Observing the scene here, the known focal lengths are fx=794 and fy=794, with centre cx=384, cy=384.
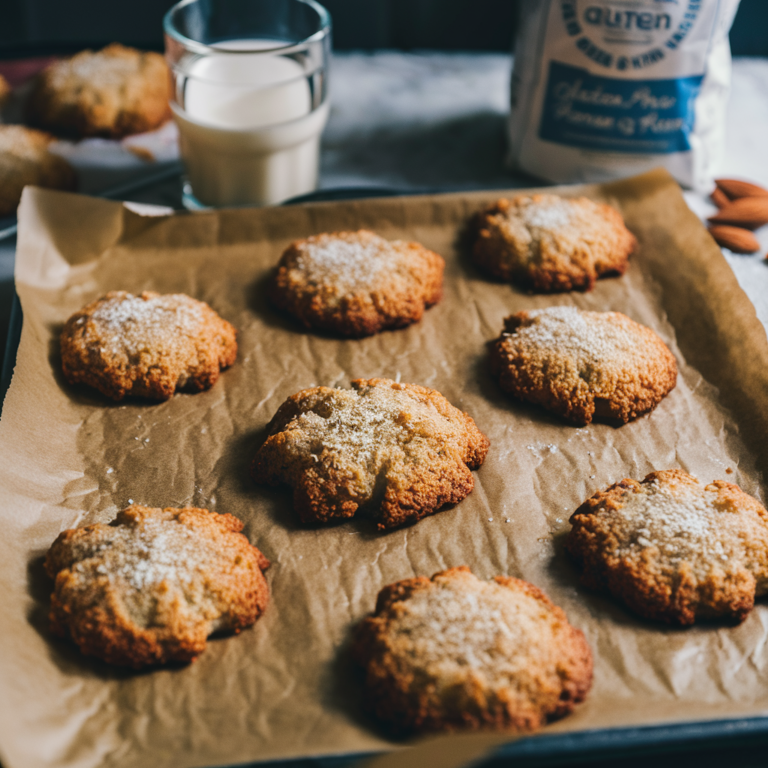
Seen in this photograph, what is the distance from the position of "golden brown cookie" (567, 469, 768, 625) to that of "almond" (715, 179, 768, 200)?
1.11 m

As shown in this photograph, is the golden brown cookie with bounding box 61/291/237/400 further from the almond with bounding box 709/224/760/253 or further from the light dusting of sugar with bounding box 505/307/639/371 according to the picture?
the almond with bounding box 709/224/760/253

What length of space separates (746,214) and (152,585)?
178cm

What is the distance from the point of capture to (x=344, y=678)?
1.20 metres

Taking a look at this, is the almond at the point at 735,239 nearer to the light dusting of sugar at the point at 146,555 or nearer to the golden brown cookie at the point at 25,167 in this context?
the light dusting of sugar at the point at 146,555

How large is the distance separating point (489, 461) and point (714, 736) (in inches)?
24.3

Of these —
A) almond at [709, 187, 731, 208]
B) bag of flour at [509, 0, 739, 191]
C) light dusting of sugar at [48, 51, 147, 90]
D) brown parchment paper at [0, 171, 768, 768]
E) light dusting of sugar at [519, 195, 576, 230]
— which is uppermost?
bag of flour at [509, 0, 739, 191]

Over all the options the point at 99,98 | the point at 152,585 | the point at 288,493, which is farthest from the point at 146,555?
the point at 99,98

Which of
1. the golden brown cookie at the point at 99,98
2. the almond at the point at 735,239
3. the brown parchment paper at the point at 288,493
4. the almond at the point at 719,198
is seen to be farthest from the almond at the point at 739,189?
the golden brown cookie at the point at 99,98

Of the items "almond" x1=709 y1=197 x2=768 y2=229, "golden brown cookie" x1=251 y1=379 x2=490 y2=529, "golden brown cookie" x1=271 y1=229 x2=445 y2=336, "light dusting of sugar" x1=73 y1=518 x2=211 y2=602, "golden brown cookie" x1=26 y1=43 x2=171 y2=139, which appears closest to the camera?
"light dusting of sugar" x1=73 y1=518 x2=211 y2=602

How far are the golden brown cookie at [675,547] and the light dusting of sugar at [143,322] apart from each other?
89 centimetres

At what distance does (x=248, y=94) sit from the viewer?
6.48 feet

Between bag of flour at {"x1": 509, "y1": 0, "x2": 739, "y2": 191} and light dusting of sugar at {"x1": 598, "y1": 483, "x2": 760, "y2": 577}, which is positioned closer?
light dusting of sugar at {"x1": 598, "y1": 483, "x2": 760, "y2": 577}

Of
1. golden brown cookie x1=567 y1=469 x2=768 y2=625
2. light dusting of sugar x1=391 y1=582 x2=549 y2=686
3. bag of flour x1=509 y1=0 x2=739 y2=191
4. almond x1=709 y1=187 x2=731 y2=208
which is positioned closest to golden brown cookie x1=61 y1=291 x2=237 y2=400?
light dusting of sugar x1=391 y1=582 x2=549 y2=686

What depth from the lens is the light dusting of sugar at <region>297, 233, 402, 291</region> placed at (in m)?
1.81
